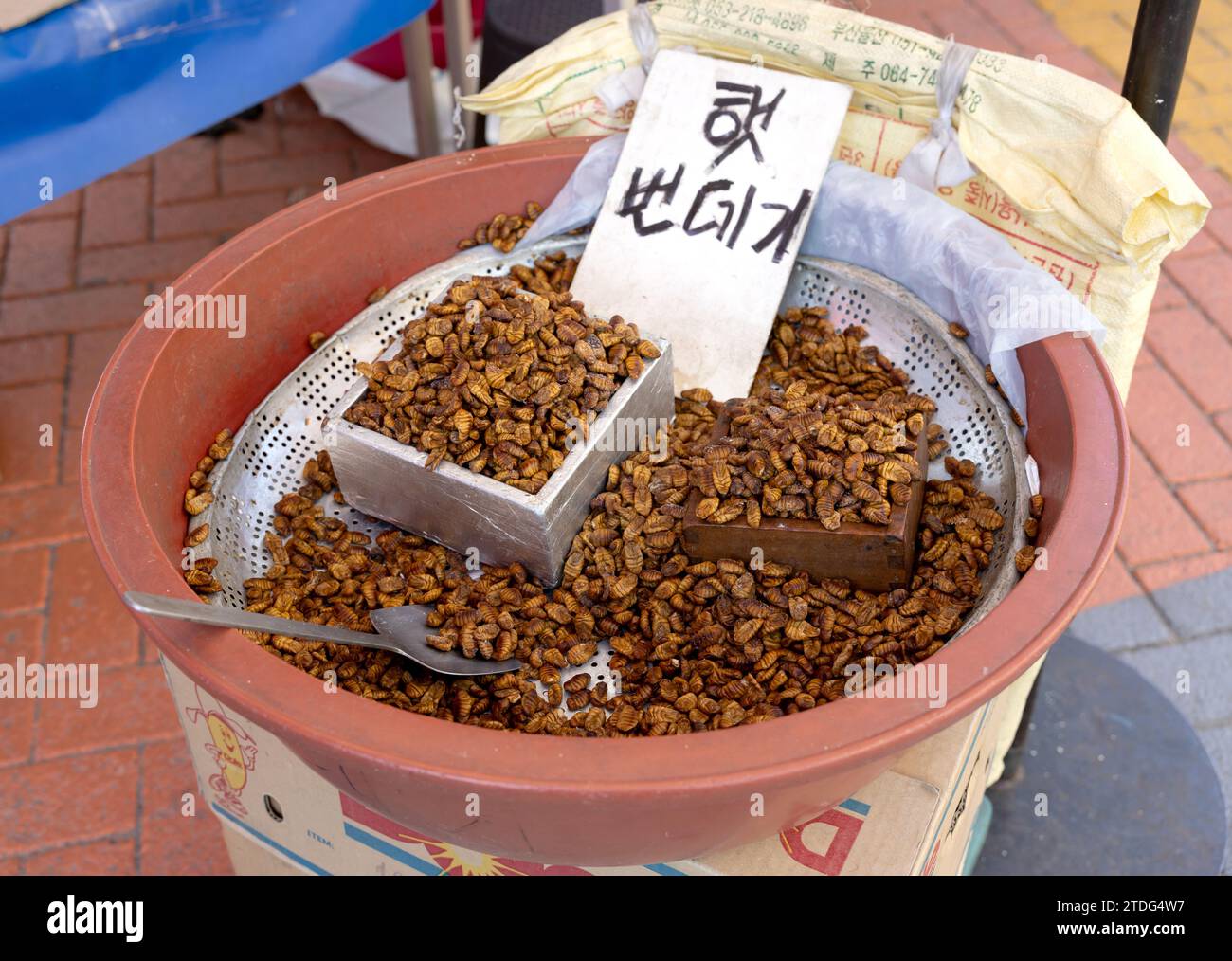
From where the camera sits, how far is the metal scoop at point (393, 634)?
3.43 feet

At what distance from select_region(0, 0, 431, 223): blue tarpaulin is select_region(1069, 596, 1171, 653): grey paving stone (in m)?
1.67

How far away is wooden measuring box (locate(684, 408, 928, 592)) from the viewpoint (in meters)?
1.26

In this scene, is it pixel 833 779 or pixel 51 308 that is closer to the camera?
pixel 833 779

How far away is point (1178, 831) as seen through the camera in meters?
1.82

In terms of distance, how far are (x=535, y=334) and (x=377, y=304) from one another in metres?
0.33

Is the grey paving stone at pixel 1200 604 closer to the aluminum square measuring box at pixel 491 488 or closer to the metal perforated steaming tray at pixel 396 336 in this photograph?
the metal perforated steaming tray at pixel 396 336

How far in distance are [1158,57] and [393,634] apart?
109cm

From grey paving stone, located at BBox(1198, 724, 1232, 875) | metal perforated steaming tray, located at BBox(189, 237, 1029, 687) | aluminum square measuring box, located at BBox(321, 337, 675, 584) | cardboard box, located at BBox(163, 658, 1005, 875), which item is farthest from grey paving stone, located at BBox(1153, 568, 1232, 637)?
aluminum square measuring box, located at BBox(321, 337, 675, 584)

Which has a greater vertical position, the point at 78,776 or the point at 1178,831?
the point at 1178,831

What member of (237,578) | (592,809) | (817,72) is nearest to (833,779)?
(592,809)

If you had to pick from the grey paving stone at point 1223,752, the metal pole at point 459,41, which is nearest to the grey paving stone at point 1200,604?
the grey paving stone at point 1223,752

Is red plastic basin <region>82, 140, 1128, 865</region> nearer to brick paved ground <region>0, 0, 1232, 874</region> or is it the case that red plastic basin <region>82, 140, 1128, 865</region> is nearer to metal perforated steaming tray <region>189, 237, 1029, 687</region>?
metal perforated steaming tray <region>189, 237, 1029, 687</region>

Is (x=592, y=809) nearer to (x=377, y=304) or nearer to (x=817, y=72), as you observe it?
(x=377, y=304)

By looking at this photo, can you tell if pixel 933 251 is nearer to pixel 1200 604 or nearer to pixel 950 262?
pixel 950 262
